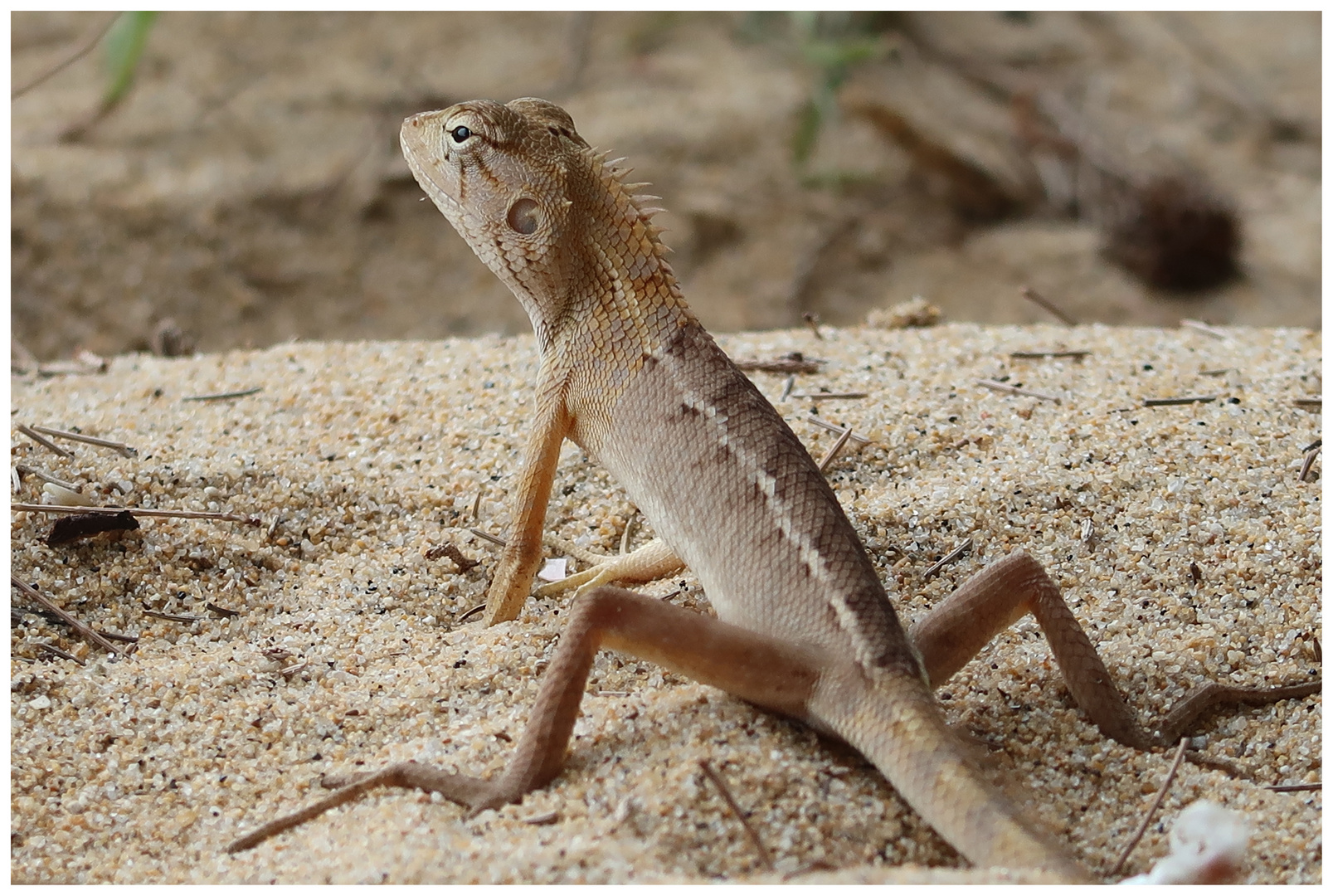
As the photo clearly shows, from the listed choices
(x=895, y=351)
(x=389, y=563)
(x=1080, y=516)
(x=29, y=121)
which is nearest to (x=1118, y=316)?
(x=895, y=351)

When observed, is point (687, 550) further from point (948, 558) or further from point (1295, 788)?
point (1295, 788)

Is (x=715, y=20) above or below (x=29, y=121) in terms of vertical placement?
above

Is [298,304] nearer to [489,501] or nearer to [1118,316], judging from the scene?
[489,501]

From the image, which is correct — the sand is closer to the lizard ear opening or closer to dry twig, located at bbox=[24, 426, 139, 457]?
dry twig, located at bbox=[24, 426, 139, 457]

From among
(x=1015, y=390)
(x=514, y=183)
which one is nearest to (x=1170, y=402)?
(x=1015, y=390)

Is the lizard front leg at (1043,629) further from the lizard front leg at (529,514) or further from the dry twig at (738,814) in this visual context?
the lizard front leg at (529,514)

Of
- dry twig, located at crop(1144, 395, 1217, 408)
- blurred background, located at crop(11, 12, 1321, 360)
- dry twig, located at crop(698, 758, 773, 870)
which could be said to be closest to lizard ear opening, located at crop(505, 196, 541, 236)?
dry twig, located at crop(698, 758, 773, 870)
